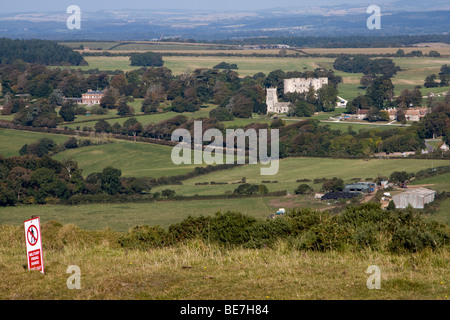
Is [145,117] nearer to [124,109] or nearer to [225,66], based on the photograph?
[124,109]

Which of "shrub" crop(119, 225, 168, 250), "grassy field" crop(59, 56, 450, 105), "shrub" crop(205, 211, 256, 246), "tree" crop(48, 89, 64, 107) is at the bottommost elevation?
"tree" crop(48, 89, 64, 107)

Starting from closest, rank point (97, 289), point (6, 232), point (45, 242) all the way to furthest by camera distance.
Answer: point (97, 289) < point (45, 242) < point (6, 232)

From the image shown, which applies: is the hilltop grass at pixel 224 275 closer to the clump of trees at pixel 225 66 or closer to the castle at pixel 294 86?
the castle at pixel 294 86

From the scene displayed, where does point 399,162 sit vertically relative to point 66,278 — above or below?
below

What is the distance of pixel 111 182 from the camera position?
45188mm

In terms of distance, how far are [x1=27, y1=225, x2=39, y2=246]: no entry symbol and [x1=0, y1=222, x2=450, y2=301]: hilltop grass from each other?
16.8 inches

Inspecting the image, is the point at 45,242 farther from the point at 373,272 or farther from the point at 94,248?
the point at 373,272

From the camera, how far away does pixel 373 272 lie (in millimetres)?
8391

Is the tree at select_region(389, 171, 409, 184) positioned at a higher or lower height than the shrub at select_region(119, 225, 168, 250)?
lower

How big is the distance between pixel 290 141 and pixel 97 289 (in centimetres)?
5209

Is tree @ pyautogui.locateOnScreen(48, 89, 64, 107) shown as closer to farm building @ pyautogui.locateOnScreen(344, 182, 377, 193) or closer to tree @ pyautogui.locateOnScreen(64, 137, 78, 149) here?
tree @ pyautogui.locateOnScreen(64, 137, 78, 149)

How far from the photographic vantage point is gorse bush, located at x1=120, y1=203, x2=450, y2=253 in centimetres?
995

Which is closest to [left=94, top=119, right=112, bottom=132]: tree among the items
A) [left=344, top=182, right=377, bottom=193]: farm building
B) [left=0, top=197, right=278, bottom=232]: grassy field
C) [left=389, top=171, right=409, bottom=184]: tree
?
[left=0, top=197, right=278, bottom=232]: grassy field
